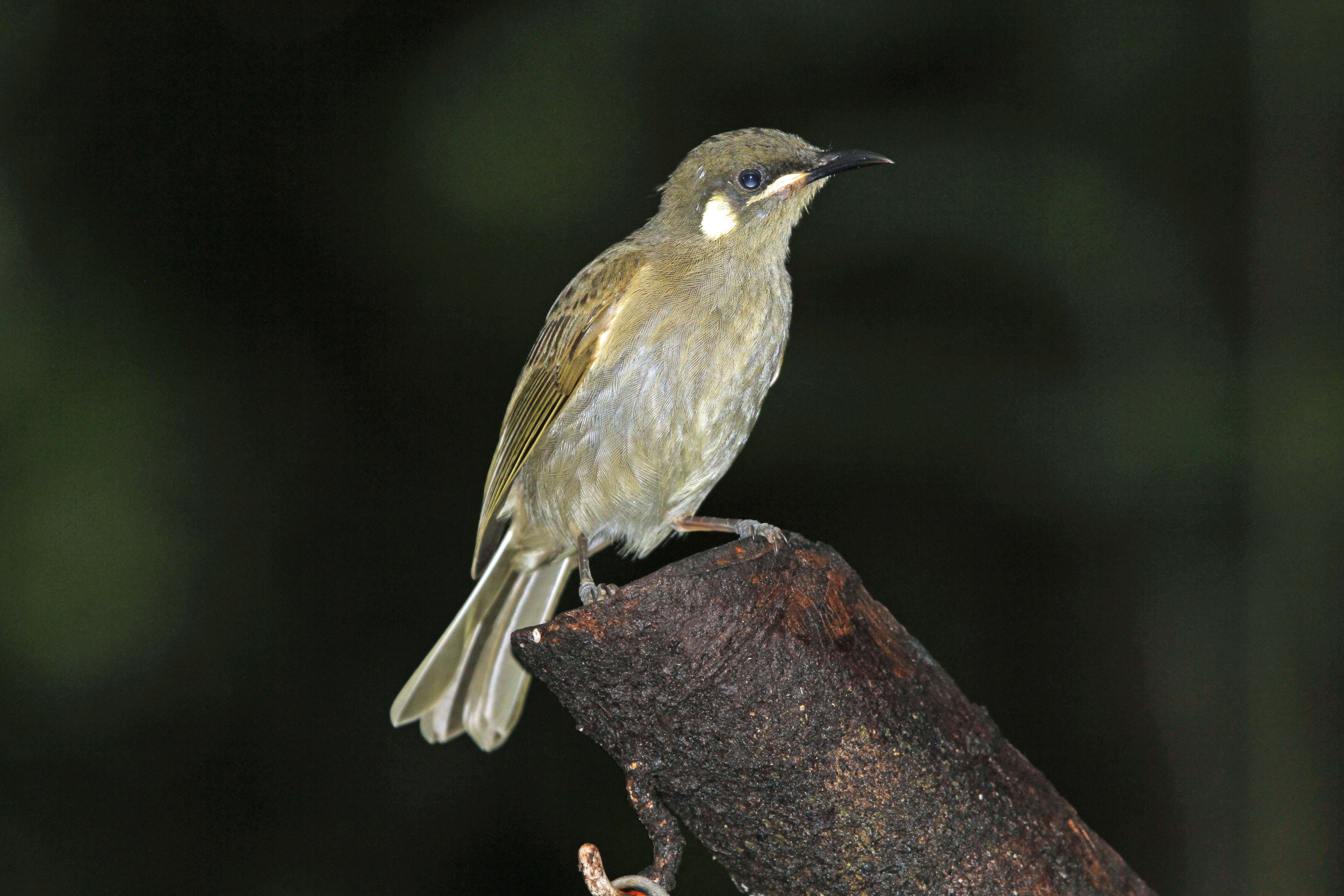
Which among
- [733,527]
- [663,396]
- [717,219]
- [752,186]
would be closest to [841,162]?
[752,186]

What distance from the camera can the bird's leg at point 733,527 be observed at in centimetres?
239

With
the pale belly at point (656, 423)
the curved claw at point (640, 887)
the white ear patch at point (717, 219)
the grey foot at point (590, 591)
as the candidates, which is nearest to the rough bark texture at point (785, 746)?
the curved claw at point (640, 887)

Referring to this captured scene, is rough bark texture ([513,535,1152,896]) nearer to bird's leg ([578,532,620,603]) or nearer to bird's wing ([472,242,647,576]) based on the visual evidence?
bird's leg ([578,532,620,603])

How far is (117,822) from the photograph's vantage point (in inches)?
171

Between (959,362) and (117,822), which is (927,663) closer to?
(959,362)

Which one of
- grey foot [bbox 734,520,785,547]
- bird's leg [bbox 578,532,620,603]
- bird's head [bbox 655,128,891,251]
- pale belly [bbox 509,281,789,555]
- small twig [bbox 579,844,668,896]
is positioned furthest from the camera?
bird's head [bbox 655,128,891,251]

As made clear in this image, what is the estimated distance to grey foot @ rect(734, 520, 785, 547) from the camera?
2162 mm

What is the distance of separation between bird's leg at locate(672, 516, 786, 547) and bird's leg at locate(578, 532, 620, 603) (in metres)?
0.30

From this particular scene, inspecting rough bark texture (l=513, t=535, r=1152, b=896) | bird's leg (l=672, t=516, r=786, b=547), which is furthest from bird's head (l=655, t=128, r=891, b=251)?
rough bark texture (l=513, t=535, r=1152, b=896)

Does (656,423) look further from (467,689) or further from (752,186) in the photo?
(467,689)

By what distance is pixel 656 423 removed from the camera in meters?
3.04

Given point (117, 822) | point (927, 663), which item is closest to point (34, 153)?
point (117, 822)

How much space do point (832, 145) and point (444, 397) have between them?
2035mm

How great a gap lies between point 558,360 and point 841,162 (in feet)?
3.23
